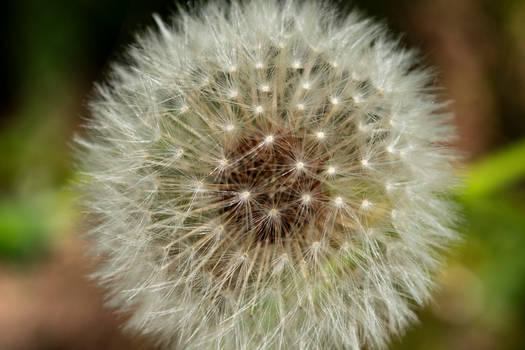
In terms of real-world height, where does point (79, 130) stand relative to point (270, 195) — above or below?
above

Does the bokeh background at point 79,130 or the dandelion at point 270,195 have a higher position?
the bokeh background at point 79,130

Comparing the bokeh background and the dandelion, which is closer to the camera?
the dandelion

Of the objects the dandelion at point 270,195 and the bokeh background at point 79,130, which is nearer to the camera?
the dandelion at point 270,195

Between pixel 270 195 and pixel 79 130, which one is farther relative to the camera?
pixel 79 130

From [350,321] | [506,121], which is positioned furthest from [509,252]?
[350,321]

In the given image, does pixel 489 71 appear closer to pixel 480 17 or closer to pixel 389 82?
pixel 480 17
